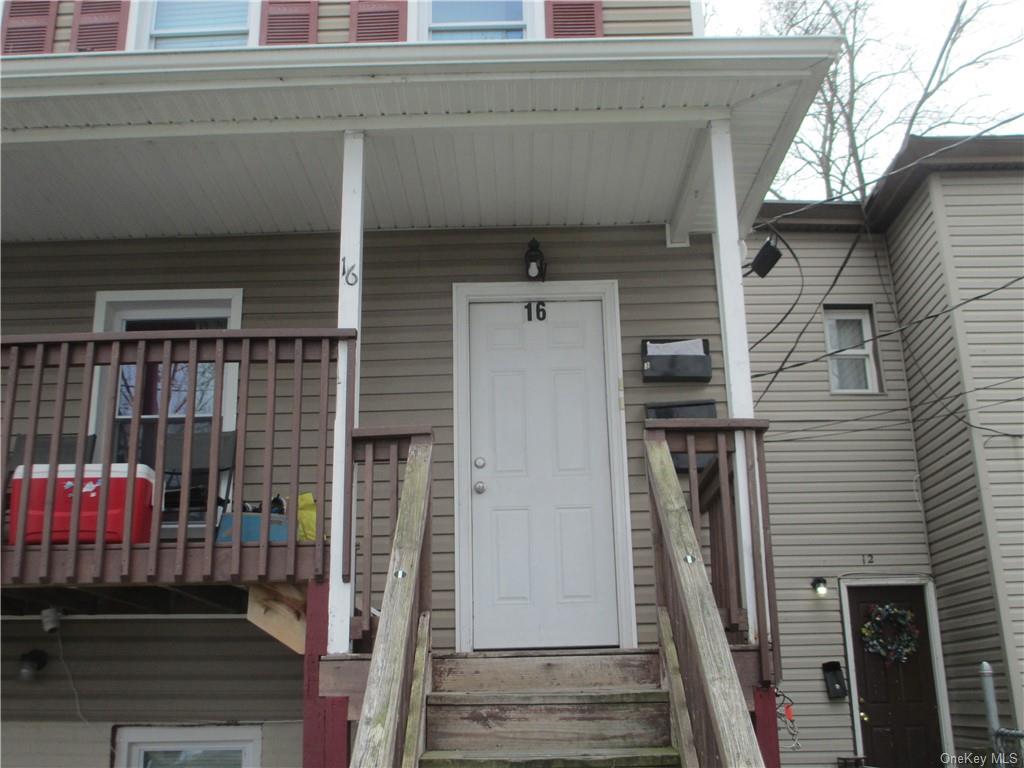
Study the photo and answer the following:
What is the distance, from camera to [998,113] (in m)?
12.6

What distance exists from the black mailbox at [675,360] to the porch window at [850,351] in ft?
17.6

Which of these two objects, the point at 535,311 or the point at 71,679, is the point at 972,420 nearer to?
the point at 535,311

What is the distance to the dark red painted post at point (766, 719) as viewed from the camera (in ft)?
11.2

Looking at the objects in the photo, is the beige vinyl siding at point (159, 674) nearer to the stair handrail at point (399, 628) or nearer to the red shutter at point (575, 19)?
the stair handrail at point (399, 628)

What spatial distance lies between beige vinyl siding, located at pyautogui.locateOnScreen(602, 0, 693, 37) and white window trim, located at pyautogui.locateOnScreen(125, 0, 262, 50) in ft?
6.38

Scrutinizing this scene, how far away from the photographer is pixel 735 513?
3.96 metres

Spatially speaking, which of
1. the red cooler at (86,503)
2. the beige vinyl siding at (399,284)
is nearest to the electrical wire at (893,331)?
the beige vinyl siding at (399,284)

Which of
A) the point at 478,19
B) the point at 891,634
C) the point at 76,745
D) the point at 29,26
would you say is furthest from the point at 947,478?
the point at 29,26

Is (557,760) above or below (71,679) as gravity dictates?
below

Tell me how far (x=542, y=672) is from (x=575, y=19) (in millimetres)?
3442

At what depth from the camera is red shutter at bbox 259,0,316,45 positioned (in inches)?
207

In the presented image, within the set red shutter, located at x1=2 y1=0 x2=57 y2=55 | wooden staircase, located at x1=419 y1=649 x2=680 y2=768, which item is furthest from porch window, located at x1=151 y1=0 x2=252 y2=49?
wooden staircase, located at x1=419 y1=649 x2=680 y2=768

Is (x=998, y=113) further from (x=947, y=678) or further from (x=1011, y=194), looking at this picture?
(x=947, y=678)

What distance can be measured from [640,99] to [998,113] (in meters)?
10.4
